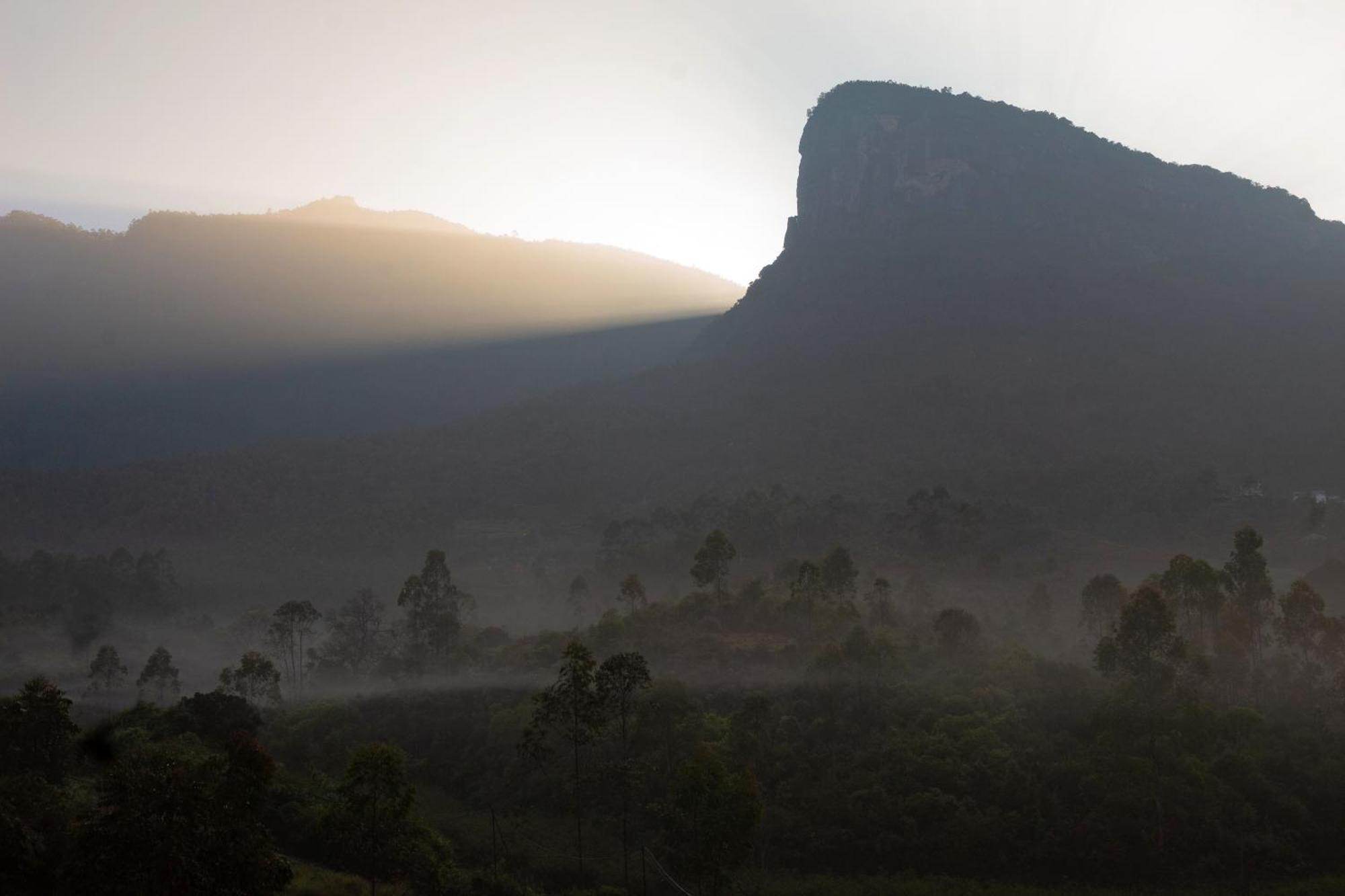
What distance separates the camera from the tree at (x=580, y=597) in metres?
90.8

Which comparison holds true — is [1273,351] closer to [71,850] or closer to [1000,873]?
[1000,873]

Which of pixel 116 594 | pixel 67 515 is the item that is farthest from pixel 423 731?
pixel 67 515

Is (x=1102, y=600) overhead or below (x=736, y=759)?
overhead

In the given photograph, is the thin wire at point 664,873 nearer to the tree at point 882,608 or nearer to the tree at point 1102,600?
the tree at point 882,608

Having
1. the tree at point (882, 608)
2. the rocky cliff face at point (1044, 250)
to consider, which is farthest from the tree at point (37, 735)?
the rocky cliff face at point (1044, 250)

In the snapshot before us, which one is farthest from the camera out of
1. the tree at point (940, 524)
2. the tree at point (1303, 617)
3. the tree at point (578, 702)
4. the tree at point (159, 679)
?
the tree at point (940, 524)

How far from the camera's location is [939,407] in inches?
6009

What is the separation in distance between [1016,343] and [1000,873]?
442 feet

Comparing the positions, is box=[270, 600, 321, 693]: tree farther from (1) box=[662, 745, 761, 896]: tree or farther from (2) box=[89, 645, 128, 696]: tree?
(1) box=[662, 745, 761, 896]: tree

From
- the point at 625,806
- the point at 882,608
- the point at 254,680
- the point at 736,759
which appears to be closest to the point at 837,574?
the point at 882,608

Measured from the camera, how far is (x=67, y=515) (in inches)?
5837

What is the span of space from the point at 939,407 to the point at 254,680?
11376cm

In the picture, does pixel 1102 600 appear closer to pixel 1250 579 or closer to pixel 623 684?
pixel 1250 579

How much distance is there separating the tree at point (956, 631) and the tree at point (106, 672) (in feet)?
207
